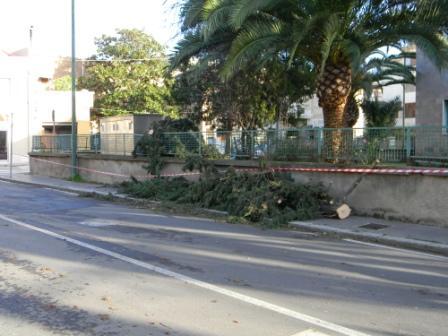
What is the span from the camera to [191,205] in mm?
14414

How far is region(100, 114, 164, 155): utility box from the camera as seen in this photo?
21.8 meters

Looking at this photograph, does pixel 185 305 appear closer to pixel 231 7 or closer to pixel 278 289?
pixel 278 289

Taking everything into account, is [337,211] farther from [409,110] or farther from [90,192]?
[409,110]

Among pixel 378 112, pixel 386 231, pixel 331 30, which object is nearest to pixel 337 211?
pixel 386 231

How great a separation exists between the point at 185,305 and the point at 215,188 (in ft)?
28.1

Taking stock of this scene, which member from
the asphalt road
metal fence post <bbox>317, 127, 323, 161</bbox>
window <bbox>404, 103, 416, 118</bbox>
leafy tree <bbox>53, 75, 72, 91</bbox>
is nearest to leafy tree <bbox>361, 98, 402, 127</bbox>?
metal fence post <bbox>317, 127, 323, 161</bbox>

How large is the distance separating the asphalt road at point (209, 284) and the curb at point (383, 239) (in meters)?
0.52

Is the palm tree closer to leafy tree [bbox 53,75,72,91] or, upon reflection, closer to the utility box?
the utility box

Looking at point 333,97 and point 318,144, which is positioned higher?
point 333,97

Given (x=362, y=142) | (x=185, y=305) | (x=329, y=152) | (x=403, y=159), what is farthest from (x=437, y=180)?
(x=185, y=305)

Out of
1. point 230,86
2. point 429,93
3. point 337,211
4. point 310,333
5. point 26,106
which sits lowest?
point 310,333

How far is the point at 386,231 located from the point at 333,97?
15.4 feet

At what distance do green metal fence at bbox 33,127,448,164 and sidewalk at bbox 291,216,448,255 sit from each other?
61.9 inches

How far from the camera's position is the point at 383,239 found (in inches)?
396
